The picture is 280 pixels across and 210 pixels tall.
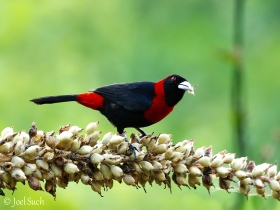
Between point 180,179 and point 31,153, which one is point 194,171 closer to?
point 180,179

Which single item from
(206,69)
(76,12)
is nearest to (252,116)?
(206,69)

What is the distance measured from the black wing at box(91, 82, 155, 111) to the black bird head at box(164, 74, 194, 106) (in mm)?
131

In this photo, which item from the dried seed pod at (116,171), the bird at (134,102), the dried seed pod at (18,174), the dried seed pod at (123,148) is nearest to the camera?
the dried seed pod at (18,174)

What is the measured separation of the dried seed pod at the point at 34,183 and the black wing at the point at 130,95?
212 cm

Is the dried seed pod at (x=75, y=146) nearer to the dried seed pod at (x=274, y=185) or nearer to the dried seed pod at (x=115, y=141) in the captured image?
the dried seed pod at (x=115, y=141)

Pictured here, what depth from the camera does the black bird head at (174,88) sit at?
408 cm

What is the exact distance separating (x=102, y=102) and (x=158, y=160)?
1679 mm

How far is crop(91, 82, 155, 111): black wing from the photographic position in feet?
13.4

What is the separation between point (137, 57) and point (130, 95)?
377cm

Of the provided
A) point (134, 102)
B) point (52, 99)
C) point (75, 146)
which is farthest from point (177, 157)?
point (134, 102)

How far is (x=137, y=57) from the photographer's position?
789 cm

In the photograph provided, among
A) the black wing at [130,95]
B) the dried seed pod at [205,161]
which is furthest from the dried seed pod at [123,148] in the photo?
the black wing at [130,95]

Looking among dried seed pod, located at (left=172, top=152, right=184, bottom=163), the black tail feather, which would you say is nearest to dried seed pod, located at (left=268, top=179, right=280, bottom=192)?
dried seed pod, located at (left=172, top=152, right=184, bottom=163)

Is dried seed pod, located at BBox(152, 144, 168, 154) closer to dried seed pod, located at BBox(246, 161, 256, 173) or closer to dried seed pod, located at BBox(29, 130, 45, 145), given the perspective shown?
dried seed pod, located at BBox(246, 161, 256, 173)
